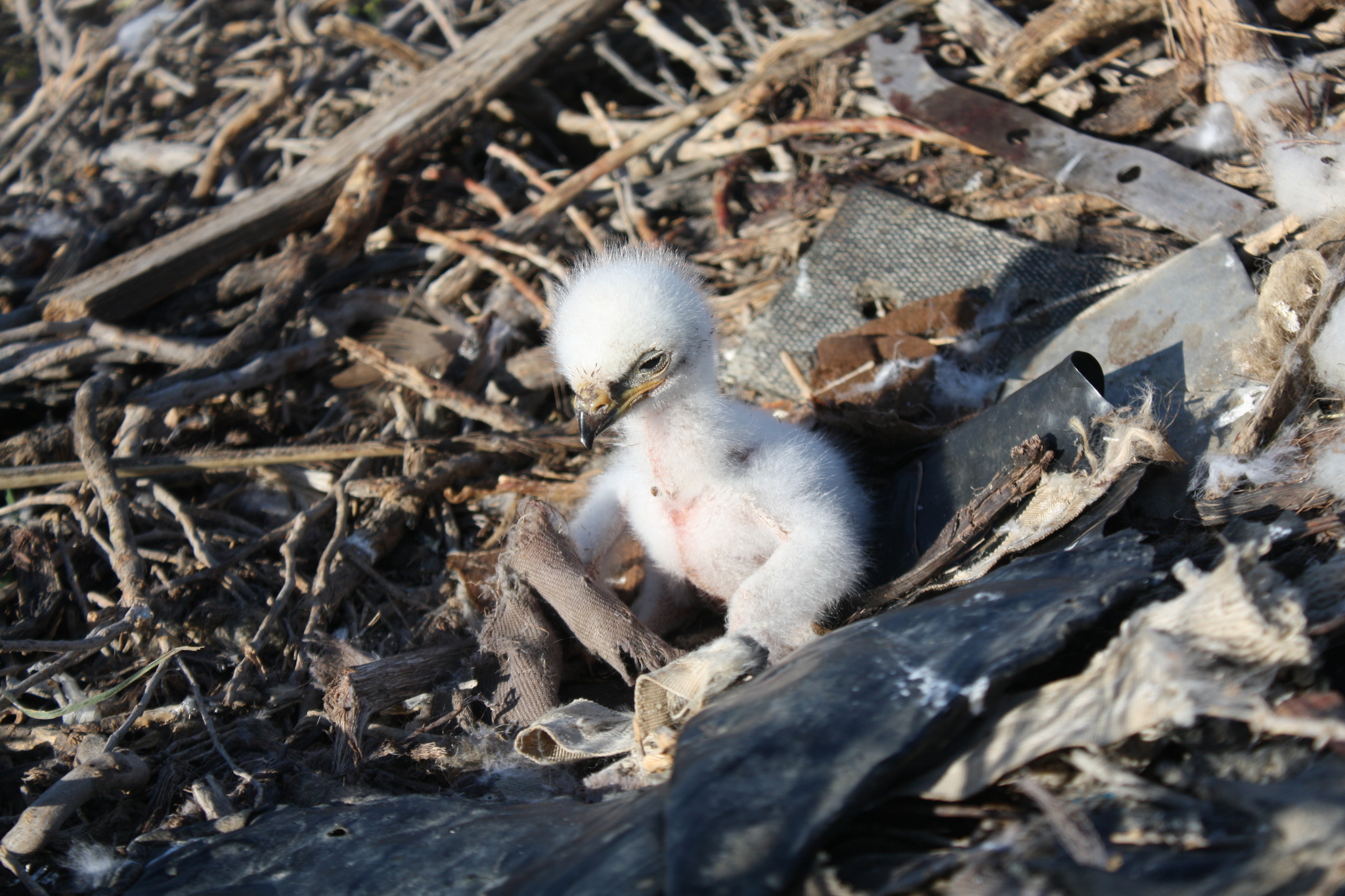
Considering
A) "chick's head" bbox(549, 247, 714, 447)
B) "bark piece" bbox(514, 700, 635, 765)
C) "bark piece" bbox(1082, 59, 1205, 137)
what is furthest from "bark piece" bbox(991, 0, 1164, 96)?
"bark piece" bbox(514, 700, 635, 765)

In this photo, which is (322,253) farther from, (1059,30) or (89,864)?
(1059,30)

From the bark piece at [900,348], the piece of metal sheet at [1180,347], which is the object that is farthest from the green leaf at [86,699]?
the piece of metal sheet at [1180,347]

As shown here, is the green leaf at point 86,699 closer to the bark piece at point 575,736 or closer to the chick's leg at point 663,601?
the bark piece at point 575,736

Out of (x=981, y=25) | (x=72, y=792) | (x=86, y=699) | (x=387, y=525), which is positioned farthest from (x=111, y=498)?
(x=981, y=25)

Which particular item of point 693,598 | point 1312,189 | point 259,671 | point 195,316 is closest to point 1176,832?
point 693,598

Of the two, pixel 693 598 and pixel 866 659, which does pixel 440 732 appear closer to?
pixel 693 598

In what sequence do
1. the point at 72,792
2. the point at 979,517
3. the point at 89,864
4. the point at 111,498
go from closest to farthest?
the point at 89,864 → the point at 72,792 → the point at 979,517 → the point at 111,498

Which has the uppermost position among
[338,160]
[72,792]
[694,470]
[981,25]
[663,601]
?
[338,160]
